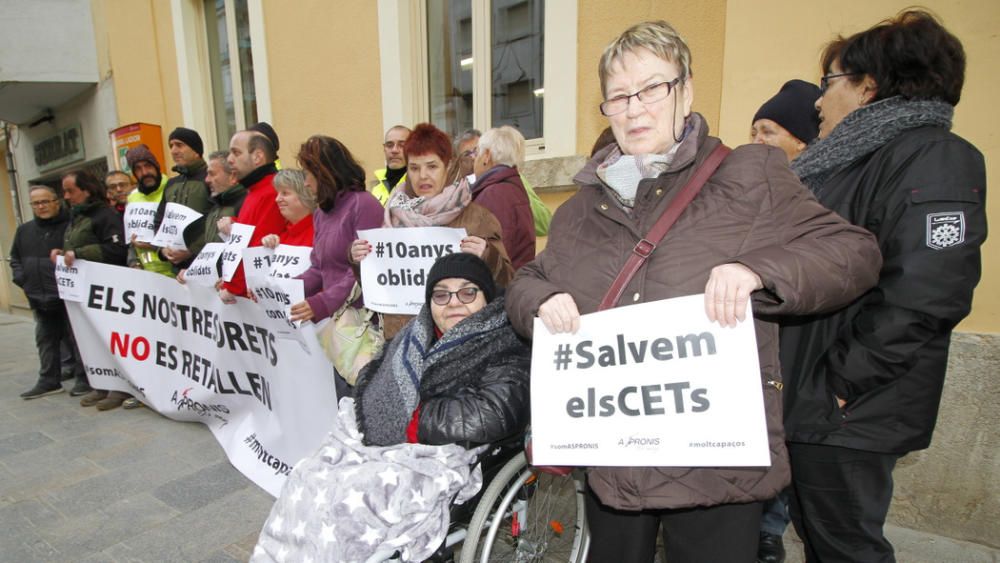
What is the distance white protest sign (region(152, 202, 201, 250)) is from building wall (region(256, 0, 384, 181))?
1.80 metres

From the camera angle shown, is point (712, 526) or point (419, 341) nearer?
point (712, 526)

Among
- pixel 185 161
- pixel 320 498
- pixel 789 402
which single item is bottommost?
pixel 320 498

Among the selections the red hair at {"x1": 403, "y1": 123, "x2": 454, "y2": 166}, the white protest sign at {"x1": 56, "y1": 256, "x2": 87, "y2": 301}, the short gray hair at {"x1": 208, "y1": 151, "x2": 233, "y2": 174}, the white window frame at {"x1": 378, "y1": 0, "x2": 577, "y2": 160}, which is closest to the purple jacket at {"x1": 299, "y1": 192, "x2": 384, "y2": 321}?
the red hair at {"x1": 403, "y1": 123, "x2": 454, "y2": 166}

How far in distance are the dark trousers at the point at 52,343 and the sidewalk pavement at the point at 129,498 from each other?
0.68 metres

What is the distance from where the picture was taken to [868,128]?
1393mm

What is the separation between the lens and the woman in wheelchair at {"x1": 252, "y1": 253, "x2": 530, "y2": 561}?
5.26 ft

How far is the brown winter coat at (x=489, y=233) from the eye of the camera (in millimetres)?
2406

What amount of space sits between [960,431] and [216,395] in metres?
4.39

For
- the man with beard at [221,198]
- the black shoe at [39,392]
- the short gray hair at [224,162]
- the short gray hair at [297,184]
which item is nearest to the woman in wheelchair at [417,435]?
the short gray hair at [297,184]

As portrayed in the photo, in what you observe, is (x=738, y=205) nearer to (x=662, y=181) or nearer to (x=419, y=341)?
→ (x=662, y=181)

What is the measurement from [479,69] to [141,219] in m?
3.16

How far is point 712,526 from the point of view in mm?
1273

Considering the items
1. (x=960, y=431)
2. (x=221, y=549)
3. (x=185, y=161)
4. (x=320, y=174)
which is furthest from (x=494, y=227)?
(x=185, y=161)

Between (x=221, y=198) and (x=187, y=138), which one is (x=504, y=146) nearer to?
(x=221, y=198)
